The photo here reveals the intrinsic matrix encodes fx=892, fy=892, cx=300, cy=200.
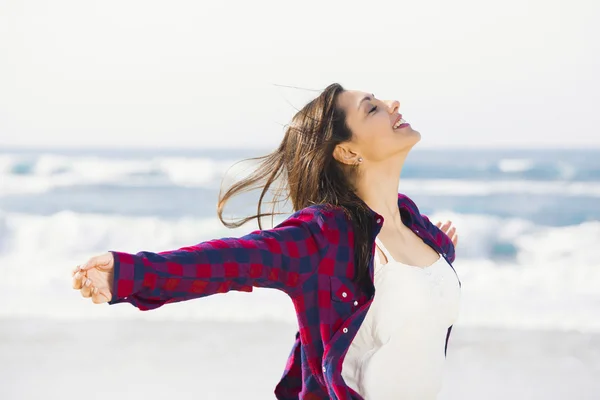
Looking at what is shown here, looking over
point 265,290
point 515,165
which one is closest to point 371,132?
point 265,290

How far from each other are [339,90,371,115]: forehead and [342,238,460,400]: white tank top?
492mm

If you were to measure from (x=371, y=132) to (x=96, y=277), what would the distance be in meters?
1.18

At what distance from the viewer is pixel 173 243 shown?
41.0ft

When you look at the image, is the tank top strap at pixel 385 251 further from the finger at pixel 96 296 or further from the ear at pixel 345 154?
the finger at pixel 96 296

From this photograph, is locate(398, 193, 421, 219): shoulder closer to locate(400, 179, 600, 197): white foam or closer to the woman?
the woman

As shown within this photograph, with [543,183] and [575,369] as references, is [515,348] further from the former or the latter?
[543,183]

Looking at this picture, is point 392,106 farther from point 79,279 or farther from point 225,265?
point 79,279

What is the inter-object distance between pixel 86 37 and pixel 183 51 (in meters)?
3.35

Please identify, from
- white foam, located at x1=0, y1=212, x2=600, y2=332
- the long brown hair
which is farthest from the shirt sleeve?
white foam, located at x1=0, y1=212, x2=600, y2=332

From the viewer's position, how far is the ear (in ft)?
9.84

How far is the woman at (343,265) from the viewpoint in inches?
94.3

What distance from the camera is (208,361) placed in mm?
5586

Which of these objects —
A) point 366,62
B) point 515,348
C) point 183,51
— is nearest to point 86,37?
point 183,51

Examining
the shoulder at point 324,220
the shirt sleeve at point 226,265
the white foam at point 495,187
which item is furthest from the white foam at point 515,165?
the shirt sleeve at point 226,265
